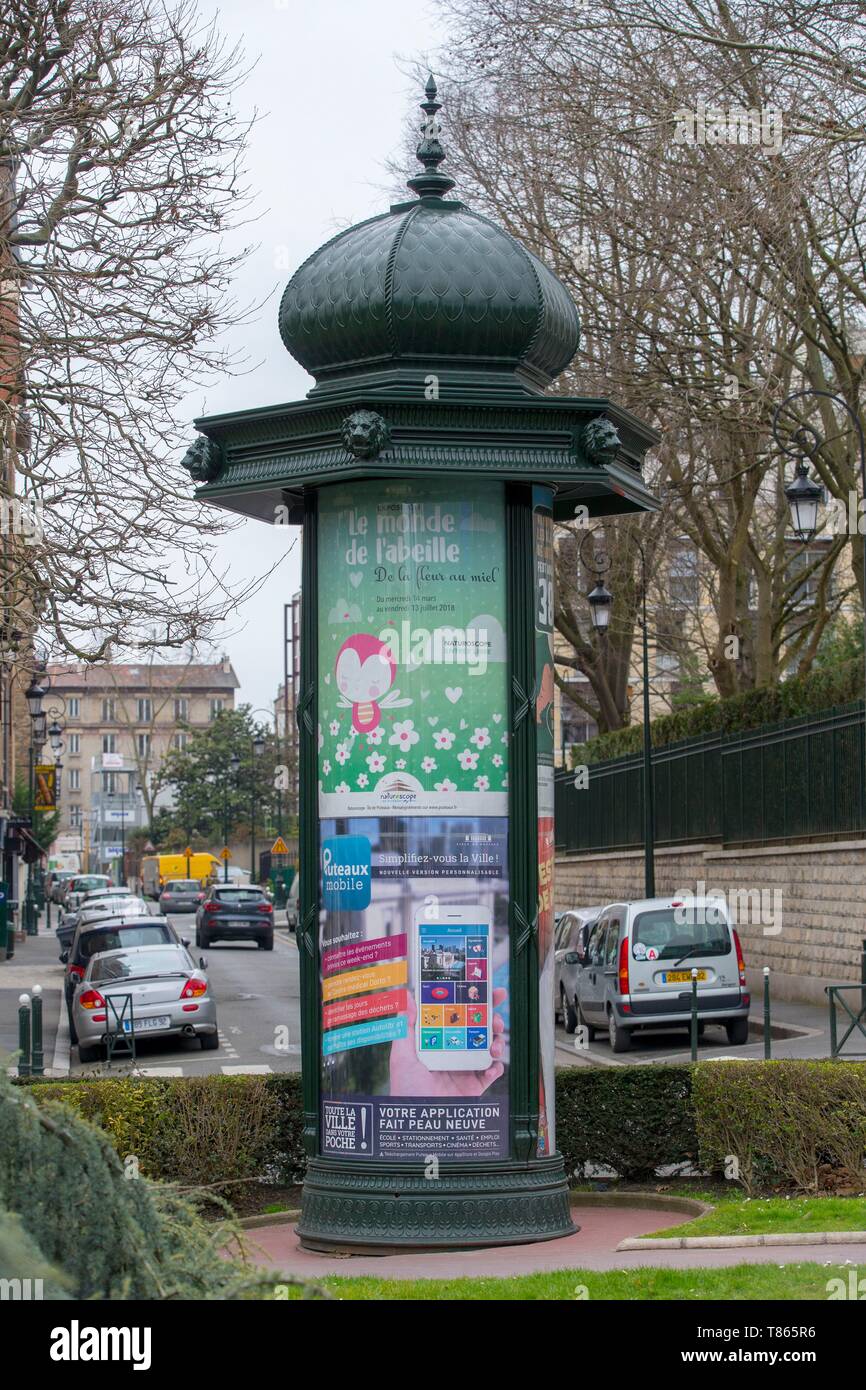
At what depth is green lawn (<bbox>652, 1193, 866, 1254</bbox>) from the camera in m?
9.80

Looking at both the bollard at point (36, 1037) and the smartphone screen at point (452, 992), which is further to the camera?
the bollard at point (36, 1037)

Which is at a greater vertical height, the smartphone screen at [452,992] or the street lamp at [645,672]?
the street lamp at [645,672]

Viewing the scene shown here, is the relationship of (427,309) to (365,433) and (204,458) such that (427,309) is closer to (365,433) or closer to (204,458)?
(365,433)

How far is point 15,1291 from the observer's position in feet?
13.9

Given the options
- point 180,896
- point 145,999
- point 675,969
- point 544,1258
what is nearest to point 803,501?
point 675,969

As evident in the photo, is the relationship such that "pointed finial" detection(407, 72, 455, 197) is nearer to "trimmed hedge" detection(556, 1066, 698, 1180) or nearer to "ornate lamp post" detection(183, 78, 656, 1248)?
"ornate lamp post" detection(183, 78, 656, 1248)

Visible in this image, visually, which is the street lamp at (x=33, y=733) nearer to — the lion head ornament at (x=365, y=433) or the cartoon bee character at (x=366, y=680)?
the cartoon bee character at (x=366, y=680)

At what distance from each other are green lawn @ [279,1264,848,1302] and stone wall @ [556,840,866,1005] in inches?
732

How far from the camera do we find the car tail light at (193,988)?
2519 cm

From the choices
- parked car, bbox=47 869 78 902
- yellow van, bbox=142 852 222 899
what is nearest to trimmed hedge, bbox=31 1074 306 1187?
parked car, bbox=47 869 78 902

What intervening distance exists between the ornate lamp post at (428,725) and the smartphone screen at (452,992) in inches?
0.5

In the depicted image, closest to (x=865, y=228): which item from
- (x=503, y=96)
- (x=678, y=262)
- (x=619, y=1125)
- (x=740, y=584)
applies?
(x=678, y=262)

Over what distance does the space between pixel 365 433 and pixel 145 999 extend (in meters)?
16.1

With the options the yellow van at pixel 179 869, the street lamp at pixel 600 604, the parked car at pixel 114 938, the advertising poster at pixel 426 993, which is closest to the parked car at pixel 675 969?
the parked car at pixel 114 938
